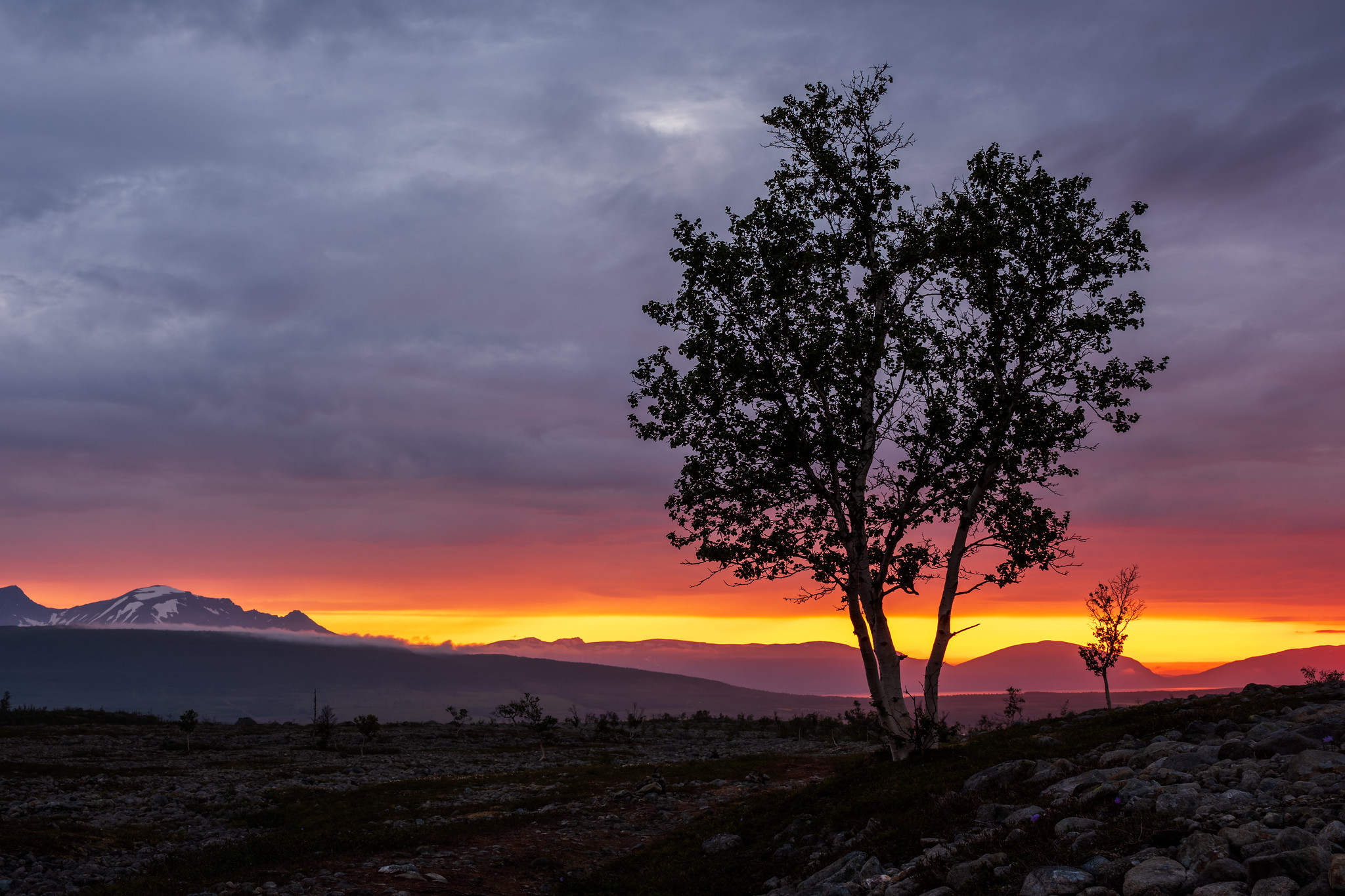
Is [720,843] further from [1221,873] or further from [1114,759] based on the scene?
[1221,873]

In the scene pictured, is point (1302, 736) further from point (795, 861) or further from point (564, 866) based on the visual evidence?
point (564, 866)

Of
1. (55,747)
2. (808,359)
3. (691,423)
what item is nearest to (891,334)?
(808,359)

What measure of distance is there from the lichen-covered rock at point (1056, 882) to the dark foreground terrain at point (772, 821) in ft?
0.11

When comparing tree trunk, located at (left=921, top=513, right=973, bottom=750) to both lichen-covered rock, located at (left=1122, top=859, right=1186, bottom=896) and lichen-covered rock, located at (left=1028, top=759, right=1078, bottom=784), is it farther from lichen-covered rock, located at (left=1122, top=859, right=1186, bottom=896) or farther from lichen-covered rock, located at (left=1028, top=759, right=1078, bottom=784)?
lichen-covered rock, located at (left=1122, top=859, right=1186, bottom=896)

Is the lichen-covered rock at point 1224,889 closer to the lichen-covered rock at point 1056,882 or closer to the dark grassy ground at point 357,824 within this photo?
the lichen-covered rock at point 1056,882

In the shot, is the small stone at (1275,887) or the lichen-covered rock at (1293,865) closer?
the small stone at (1275,887)

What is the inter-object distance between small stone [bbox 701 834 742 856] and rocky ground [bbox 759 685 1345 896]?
3.09 metres

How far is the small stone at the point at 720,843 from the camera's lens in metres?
23.6

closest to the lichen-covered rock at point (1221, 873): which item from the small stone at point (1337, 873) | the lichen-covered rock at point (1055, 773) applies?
the small stone at point (1337, 873)

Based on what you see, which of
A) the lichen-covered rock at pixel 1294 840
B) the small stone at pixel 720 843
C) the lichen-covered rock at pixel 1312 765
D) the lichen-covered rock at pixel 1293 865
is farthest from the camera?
the small stone at pixel 720 843

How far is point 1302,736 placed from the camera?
16.2 metres

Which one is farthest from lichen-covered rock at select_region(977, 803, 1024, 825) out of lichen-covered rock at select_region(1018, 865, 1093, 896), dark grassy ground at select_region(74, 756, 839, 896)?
dark grassy ground at select_region(74, 756, 839, 896)

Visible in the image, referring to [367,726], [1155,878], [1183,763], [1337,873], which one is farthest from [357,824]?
[367,726]

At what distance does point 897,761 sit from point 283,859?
1913 centimetres
